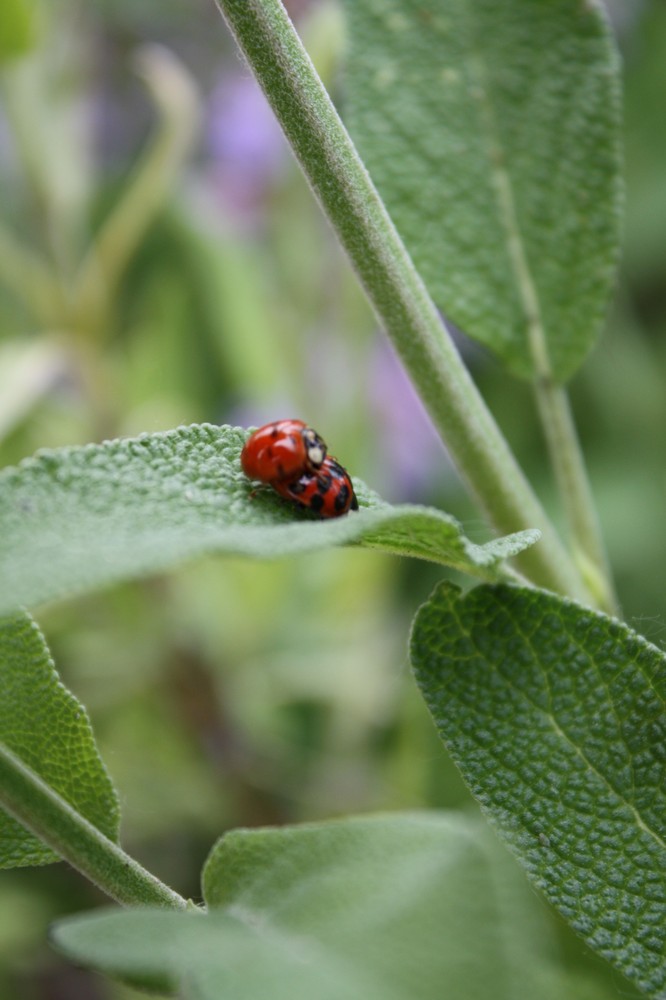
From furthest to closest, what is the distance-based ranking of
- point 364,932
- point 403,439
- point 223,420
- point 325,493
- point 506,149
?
point 403,439 < point 223,420 < point 506,149 < point 325,493 < point 364,932

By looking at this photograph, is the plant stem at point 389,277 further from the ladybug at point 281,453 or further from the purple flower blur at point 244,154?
the purple flower blur at point 244,154

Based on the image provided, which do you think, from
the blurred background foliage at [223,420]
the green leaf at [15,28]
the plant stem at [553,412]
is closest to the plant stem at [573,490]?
the plant stem at [553,412]

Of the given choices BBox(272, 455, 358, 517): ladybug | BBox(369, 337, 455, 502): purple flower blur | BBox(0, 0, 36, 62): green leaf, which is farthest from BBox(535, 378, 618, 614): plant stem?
BBox(369, 337, 455, 502): purple flower blur

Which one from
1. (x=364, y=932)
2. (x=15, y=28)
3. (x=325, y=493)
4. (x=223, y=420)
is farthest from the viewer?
(x=223, y=420)

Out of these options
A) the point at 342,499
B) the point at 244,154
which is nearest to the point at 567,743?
the point at 342,499

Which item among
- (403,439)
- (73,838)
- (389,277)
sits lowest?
(403,439)

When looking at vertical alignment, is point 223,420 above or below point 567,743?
below

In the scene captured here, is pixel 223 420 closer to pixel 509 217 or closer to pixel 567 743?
pixel 509 217
